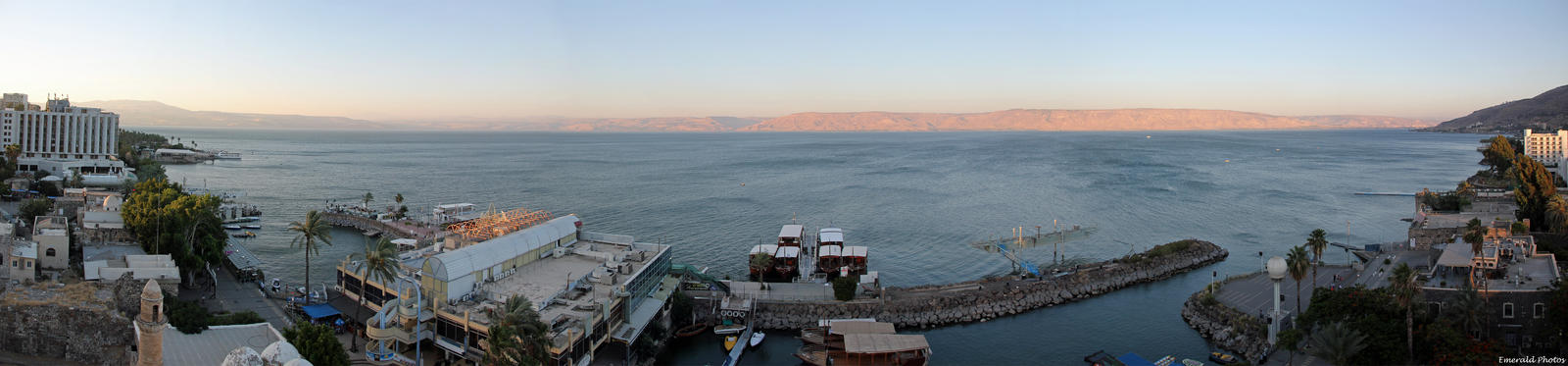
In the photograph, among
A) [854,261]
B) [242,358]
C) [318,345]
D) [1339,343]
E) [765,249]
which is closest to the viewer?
[242,358]

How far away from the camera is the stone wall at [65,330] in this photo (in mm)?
20969

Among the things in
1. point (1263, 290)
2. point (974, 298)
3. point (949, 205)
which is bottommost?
point (974, 298)

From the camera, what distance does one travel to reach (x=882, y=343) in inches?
1065

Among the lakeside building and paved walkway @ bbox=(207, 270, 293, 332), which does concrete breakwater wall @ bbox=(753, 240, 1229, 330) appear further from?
paved walkway @ bbox=(207, 270, 293, 332)

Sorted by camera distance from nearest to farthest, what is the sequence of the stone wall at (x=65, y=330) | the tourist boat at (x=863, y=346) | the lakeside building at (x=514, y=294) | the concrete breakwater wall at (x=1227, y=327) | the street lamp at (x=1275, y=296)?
1. the stone wall at (x=65, y=330)
2. the lakeside building at (x=514, y=294)
3. the tourist boat at (x=863, y=346)
4. the street lamp at (x=1275, y=296)
5. the concrete breakwater wall at (x=1227, y=327)

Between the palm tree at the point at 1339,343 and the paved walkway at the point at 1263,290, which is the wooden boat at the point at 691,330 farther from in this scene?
the paved walkway at the point at 1263,290

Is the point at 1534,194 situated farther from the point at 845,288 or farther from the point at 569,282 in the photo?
the point at 569,282

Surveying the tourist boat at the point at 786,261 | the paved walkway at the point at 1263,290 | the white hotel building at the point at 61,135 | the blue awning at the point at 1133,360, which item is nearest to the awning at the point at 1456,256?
the paved walkway at the point at 1263,290

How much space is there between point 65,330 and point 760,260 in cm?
2374

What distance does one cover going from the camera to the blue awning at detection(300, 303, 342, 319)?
27.4m

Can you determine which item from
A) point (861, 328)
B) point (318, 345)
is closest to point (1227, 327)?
point (861, 328)

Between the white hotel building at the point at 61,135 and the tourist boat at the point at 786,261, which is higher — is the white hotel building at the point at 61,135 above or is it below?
above

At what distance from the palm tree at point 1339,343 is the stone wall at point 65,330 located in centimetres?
3304

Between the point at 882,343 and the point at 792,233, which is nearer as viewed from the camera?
the point at 882,343
